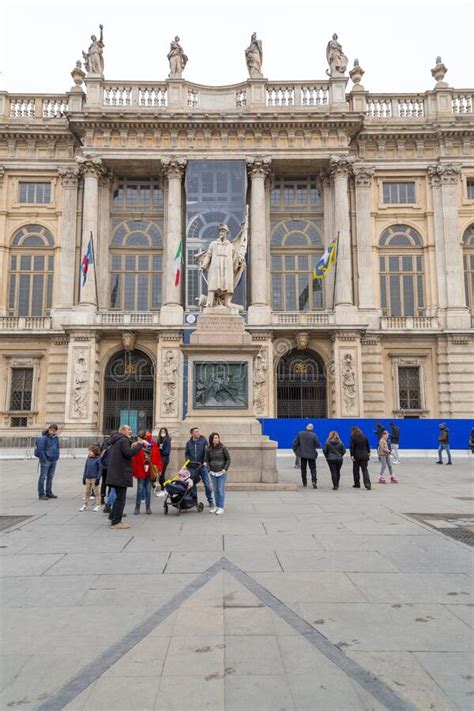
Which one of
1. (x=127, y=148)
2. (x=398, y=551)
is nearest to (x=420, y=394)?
(x=127, y=148)

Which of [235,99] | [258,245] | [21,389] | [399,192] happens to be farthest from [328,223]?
[21,389]

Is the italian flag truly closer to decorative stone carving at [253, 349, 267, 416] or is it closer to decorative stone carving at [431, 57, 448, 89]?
decorative stone carving at [253, 349, 267, 416]

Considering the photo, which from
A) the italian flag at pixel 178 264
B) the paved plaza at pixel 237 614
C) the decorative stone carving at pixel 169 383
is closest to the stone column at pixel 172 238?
the italian flag at pixel 178 264

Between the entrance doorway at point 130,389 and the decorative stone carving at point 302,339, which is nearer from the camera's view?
the decorative stone carving at point 302,339

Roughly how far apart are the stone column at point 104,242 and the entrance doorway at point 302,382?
37.1 ft

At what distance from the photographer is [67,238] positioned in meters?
32.4

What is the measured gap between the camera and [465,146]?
32.9 meters

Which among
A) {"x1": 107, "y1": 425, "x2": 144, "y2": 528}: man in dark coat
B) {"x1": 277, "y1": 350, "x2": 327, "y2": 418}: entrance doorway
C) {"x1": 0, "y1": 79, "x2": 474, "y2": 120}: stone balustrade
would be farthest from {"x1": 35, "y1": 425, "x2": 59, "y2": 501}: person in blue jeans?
{"x1": 0, "y1": 79, "x2": 474, "y2": 120}: stone balustrade

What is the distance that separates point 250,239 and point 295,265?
3.40m

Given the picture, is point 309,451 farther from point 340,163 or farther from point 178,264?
point 340,163

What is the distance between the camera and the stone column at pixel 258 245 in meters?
30.6

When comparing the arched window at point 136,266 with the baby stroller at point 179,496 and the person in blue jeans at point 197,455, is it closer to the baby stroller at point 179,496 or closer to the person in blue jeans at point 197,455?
the person in blue jeans at point 197,455

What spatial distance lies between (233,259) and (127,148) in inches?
777

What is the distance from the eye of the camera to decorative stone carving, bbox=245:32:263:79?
32.9 m
